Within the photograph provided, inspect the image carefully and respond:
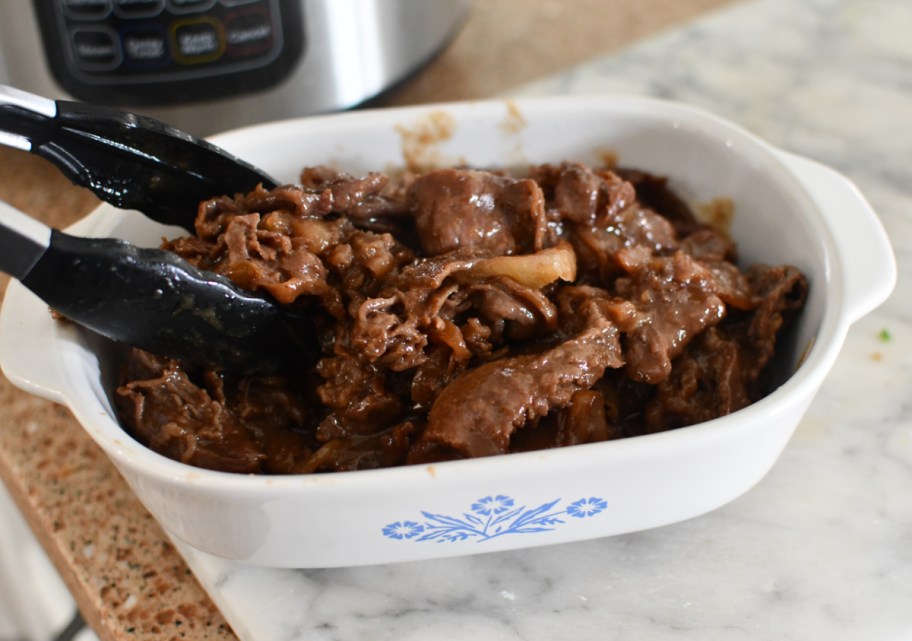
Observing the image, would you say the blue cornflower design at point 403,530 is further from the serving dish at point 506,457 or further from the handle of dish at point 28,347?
the handle of dish at point 28,347

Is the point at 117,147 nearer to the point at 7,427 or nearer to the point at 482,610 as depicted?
the point at 7,427

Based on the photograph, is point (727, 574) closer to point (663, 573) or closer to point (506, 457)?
point (663, 573)

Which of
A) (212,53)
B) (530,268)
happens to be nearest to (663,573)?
(530,268)

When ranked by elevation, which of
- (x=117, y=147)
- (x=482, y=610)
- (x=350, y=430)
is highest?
(x=117, y=147)

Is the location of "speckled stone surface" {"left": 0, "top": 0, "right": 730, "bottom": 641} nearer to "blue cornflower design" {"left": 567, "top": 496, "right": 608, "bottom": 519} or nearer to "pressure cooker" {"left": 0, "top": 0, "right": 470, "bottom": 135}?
"pressure cooker" {"left": 0, "top": 0, "right": 470, "bottom": 135}

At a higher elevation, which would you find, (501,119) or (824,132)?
(501,119)

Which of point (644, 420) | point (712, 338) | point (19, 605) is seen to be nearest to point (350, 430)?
point (644, 420)
